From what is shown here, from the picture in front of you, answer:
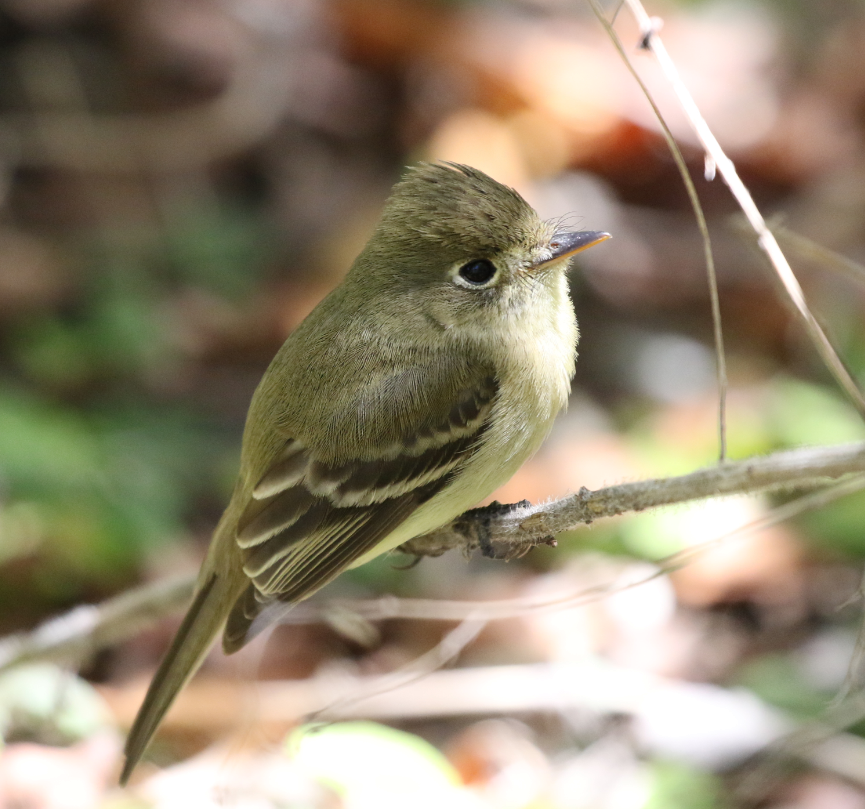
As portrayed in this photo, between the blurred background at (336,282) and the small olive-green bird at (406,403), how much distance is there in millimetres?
283

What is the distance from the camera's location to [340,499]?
2.28m

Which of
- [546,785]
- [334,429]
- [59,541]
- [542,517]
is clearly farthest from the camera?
[59,541]

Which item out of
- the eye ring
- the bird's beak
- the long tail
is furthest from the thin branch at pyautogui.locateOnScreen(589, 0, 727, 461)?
the long tail

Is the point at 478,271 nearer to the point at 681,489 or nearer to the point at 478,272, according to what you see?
the point at 478,272

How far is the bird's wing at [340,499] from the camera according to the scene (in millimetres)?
2240

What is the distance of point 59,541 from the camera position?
309 centimetres

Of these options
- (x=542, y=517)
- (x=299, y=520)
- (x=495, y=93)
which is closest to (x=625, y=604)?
(x=299, y=520)

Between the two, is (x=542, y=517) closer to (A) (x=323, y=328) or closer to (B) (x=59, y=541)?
(A) (x=323, y=328)

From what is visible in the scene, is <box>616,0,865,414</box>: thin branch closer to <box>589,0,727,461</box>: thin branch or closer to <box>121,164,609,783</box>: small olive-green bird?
<box>589,0,727,461</box>: thin branch

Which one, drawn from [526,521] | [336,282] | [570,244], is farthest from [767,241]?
[336,282]

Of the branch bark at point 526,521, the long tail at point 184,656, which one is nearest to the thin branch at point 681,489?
the branch bark at point 526,521

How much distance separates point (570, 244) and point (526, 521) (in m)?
0.70

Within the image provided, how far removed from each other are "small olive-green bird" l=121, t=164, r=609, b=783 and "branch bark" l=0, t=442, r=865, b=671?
0.09 metres

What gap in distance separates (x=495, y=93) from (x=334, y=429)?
9.47 ft
